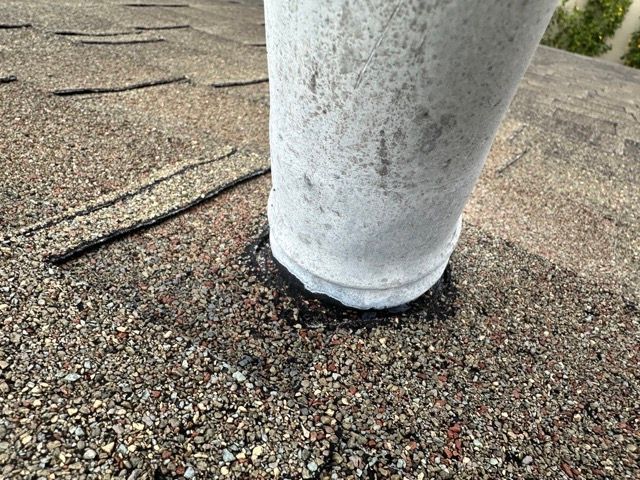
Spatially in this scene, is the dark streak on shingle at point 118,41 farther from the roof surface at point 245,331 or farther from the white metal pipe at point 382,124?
the white metal pipe at point 382,124

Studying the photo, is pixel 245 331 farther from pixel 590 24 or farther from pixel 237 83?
pixel 590 24

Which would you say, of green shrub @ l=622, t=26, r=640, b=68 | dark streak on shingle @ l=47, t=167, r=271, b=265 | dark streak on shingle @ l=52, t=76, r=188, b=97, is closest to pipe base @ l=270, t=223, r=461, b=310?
dark streak on shingle @ l=47, t=167, r=271, b=265

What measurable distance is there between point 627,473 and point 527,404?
0.30 m

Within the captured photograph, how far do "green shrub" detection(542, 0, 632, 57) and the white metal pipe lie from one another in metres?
9.47

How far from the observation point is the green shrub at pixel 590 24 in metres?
8.96

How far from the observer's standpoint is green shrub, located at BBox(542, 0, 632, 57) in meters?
8.96

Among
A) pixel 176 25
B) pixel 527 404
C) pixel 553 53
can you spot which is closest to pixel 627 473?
pixel 527 404

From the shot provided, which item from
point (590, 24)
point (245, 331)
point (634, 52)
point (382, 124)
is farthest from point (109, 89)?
point (634, 52)

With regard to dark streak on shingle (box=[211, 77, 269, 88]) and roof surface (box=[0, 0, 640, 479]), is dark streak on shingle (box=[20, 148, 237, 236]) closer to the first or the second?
roof surface (box=[0, 0, 640, 479])

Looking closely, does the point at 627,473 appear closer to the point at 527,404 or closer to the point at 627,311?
the point at 527,404

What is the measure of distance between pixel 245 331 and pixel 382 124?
812 millimetres

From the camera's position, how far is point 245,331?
5.10ft

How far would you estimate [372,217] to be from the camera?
145 centimetres

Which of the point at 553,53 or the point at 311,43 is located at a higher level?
the point at 311,43
